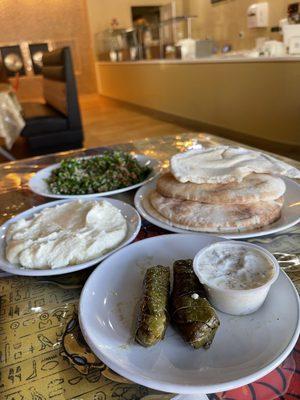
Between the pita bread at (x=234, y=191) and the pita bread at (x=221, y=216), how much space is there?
20 mm

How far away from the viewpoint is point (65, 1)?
1.34m

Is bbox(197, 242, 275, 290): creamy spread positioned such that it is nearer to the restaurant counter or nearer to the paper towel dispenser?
the restaurant counter

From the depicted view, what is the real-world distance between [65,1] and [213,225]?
1121 millimetres

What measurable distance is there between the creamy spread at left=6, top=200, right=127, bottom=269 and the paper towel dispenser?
19.5 feet

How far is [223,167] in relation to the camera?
102cm

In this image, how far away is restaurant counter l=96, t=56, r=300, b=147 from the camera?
12.0 feet

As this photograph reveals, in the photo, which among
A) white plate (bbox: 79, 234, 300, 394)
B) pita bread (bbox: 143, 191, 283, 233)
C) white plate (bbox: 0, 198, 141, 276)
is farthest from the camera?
pita bread (bbox: 143, 191, 283, 233)

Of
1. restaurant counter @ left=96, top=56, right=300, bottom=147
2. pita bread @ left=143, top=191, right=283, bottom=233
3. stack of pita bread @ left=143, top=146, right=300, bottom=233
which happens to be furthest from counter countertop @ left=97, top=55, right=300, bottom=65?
pita bread @ left=143, top=191, right=283, bottom=233

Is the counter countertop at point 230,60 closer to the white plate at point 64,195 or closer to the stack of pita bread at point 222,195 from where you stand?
the white plate at point 64,195

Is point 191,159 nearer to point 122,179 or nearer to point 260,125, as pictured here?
point 122,179

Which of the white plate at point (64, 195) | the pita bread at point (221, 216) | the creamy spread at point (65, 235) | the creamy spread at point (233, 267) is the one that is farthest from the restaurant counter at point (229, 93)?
the creamy spread at point (233, 267)

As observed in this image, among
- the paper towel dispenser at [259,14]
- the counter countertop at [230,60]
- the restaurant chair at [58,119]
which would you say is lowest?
the restaurant chair at [58,119]

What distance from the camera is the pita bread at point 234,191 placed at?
36.0 inches

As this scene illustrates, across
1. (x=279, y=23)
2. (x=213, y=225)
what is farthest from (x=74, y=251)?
(x=279, y=23)
